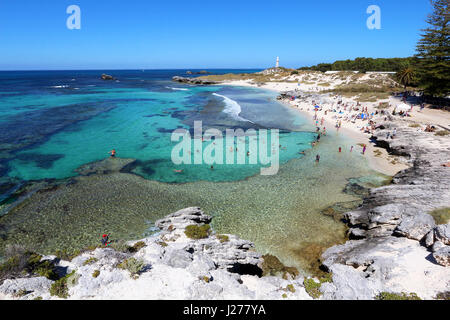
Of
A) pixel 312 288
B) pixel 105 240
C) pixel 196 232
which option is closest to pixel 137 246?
pixel 105 240

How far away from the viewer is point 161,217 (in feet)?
63.6

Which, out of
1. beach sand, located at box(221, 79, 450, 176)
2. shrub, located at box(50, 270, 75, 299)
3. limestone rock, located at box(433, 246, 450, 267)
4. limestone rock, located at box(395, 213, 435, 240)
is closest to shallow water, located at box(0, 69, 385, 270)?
beach sand, located at box(221, 79, 450, 176)

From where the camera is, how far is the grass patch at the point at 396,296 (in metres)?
9.45

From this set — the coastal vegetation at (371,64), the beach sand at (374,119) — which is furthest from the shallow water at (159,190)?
the coastal vegetation at (371,64)

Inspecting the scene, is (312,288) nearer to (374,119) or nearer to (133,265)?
(133,265)

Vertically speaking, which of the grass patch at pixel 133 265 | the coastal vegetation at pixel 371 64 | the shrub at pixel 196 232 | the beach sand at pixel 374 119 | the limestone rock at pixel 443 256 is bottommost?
the shrub at pixel 196 232

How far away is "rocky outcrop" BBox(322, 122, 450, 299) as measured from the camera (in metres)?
10.3

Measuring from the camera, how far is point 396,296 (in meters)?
9.59

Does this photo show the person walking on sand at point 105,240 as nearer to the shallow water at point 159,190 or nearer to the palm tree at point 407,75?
the shallow water at point 159,190

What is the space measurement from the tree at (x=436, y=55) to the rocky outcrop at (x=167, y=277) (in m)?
53.7

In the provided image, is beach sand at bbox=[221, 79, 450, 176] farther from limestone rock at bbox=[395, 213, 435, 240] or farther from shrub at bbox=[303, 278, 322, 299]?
shrub at bbox=[303, 278, 322, 299]

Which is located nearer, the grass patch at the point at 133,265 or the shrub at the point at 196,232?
the grass patch at the point at 133,265

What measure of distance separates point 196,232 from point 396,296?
10912 millimetres

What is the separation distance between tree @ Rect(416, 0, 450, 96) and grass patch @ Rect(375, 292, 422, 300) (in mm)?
51139
